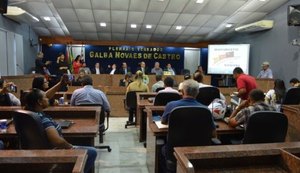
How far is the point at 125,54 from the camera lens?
12758 millimetres

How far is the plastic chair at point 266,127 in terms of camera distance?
229cm

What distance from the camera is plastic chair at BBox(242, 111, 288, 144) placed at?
229cm

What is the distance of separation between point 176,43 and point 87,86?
9224 millimetres

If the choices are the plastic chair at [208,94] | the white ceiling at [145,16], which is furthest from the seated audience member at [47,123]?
the white ceiling at [145,16]

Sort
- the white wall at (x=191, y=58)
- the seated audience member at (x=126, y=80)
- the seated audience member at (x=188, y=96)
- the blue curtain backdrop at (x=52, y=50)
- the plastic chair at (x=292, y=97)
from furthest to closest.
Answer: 1. the white wall at (x=191, y=58)
2. the blue curtain backdrop at (x=52, y=50)
3. the seated audience member at (x=126, y=80)
4. the plastic chair at (x=292, y=97)
5. the seated audience member at (x=188, y=96)

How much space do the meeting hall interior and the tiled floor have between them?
18 mm

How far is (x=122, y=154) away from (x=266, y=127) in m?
2.30

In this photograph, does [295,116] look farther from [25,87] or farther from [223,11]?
[25,87]

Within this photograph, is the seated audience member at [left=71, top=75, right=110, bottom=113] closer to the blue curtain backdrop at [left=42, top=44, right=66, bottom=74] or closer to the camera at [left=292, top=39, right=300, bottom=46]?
the camera at [left=292, top=39, right=300, bottom=46]

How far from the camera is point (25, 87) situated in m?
7.04

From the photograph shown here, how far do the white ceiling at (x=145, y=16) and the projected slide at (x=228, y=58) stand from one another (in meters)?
0.81

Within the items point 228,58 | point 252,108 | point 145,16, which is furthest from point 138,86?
point 228,58

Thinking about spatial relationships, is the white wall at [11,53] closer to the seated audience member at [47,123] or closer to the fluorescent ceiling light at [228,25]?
Result: the seated audience member at [47,123]

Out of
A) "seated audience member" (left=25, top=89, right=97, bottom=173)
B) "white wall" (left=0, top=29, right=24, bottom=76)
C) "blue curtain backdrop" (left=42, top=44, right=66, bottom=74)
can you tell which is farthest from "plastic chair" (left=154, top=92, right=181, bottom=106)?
"blue curtain backdrop" (left=42, top=44, right=66, bottom=74)
